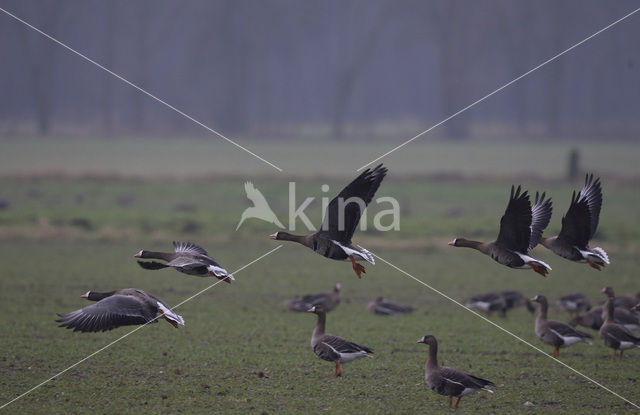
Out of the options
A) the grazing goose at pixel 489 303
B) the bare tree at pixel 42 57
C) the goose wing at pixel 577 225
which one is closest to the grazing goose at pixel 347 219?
the goose wing at pixel 577 225

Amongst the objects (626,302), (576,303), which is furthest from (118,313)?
(626,302)

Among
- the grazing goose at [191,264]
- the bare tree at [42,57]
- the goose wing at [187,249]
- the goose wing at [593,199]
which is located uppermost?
the bare tree at [42,57]

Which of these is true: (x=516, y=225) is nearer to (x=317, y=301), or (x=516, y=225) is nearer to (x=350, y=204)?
(x=350, y=204)

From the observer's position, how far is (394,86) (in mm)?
117750

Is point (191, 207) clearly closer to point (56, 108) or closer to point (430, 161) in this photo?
point (430, 161)

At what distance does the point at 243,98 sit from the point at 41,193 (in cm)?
5293

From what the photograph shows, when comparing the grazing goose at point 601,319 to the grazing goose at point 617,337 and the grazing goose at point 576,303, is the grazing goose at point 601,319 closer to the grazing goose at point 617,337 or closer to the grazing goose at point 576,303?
the grazing goose at point 576,303

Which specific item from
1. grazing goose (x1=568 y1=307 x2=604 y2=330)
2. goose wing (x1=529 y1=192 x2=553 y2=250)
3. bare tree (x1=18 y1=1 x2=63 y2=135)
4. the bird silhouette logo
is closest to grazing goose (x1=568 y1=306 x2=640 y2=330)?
grazing goose (x1=568 y1=307 x2=604 y2=330)

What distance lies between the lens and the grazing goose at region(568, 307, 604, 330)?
17703 mm

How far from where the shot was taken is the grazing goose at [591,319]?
17703mm

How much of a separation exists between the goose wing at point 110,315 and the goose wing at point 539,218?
6.21m

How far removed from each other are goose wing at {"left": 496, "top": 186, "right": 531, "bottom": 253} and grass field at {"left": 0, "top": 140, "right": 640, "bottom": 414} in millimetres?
2211

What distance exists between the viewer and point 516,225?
13.3m

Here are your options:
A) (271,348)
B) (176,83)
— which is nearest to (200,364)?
(271,348)
